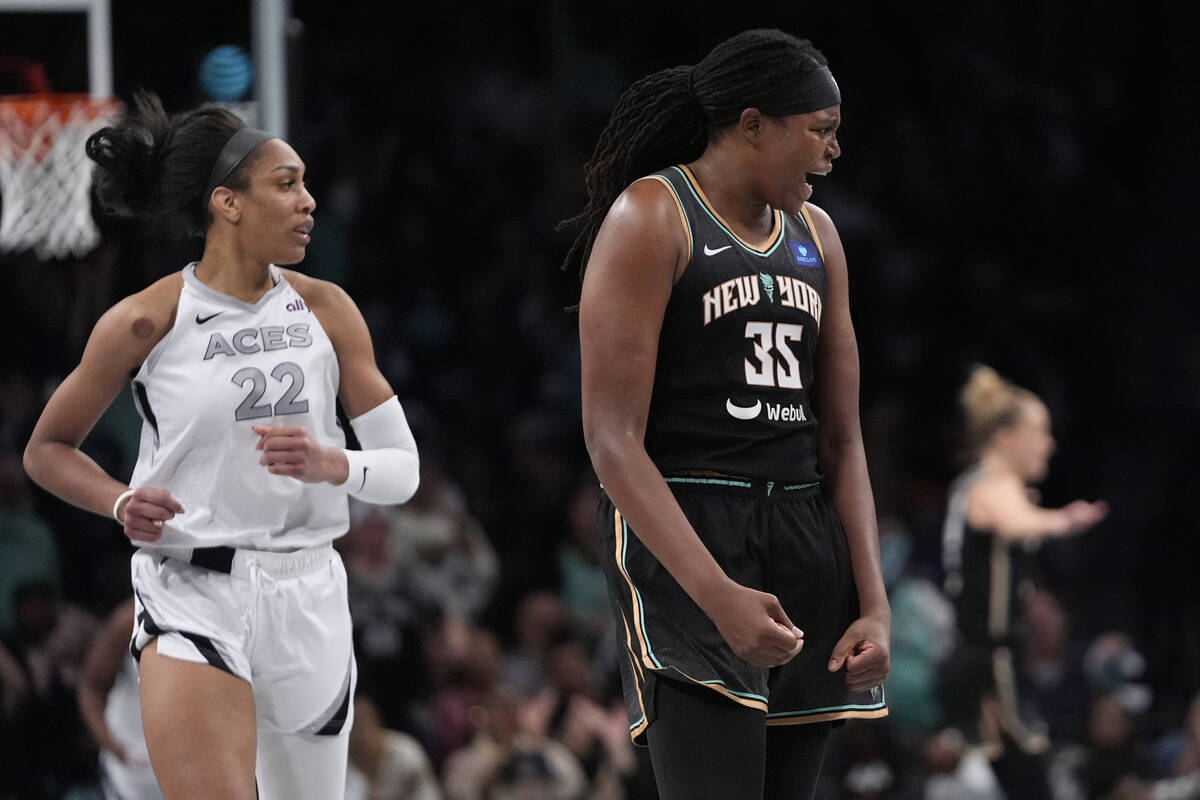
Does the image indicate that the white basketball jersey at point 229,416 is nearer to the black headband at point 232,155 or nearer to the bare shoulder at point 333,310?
the bare shoulder at point 333,310

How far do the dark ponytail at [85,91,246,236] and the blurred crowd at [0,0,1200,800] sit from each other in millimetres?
3753

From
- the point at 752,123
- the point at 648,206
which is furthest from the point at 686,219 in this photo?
the point at 752,123

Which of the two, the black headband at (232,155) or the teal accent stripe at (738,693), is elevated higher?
the black headband at (232,155)

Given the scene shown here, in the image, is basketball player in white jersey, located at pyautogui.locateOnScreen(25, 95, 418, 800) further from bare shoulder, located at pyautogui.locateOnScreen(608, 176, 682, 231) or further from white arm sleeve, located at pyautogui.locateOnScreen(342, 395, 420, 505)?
bare shoulder, located at pyautogui.locateOnScreen(608, 176, 682, 231)

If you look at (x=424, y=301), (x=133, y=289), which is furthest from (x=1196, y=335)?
(x=133, y=289)

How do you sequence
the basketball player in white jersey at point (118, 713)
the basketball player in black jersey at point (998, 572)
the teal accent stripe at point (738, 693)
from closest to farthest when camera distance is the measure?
1. the teal accent stripe at point (738, 693)
2. the basketball player in white jersey at point (118, 713)
3. the basketball player in black jersey at point (998, 572)

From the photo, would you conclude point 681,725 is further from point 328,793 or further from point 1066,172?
point 1066,172

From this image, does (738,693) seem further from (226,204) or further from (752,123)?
(226,204)

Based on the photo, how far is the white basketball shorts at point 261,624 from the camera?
364 cm

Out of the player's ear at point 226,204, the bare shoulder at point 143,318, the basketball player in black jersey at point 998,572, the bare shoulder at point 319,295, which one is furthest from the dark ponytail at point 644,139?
the basketball player in black jersey at point 998,572

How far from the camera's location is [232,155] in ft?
12.7

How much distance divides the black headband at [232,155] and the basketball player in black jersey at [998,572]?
3.82 metres

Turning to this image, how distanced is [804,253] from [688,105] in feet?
1.20

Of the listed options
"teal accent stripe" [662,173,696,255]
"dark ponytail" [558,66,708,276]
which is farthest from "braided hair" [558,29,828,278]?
"teal accent stripe" [662,173,696,255]
